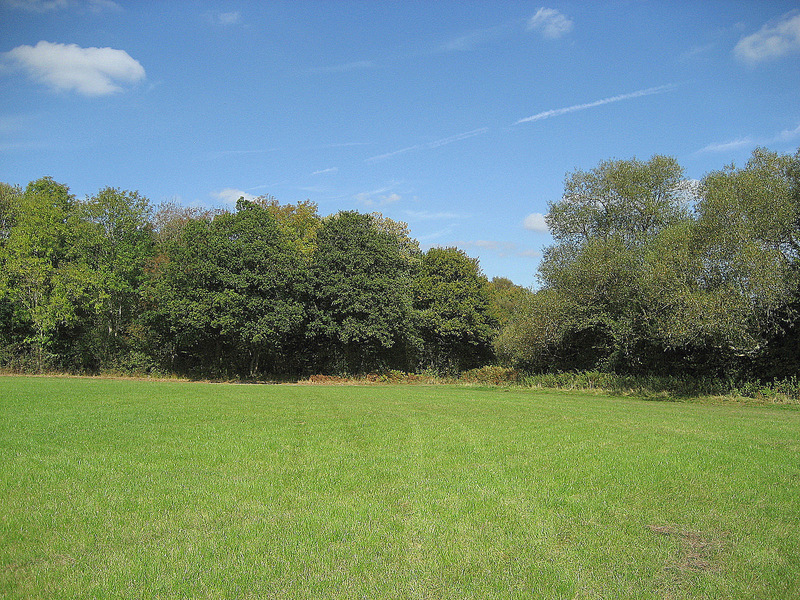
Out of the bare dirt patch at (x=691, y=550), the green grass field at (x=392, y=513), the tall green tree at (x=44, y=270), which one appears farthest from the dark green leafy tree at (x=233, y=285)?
the bare dirt patch at (x=691, y=550)

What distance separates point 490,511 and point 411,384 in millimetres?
37207

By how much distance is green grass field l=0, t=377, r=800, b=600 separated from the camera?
554 cm

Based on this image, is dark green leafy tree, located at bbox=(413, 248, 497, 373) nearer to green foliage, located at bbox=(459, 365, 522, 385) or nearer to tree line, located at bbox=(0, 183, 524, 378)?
tree line, located at bbox=(0, 183, 524, 378)

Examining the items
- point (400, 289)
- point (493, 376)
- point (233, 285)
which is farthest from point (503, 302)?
point (233, 285)

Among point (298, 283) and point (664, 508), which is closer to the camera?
point (664, 508)

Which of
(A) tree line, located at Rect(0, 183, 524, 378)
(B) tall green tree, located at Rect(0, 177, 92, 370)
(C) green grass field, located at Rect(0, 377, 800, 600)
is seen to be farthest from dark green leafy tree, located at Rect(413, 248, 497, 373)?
(C) green grass field, located at Rect(0, 377, 800, 600)

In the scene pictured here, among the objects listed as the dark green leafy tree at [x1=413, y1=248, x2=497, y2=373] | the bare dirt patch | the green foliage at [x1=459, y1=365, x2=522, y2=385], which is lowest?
the green foliage at [x1=459, y1=365, x2=522, y2=385]

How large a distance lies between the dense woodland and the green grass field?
16.3 meters

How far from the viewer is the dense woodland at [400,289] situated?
2833 cm

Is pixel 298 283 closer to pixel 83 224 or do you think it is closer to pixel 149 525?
pixel 83 224

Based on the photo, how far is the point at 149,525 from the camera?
22.9 ft

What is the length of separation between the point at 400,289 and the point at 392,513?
3688 cm

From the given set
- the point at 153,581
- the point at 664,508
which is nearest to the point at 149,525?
the point at 153,581

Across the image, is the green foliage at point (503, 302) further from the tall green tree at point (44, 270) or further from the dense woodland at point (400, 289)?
the tall green tree at point (44, 270)
